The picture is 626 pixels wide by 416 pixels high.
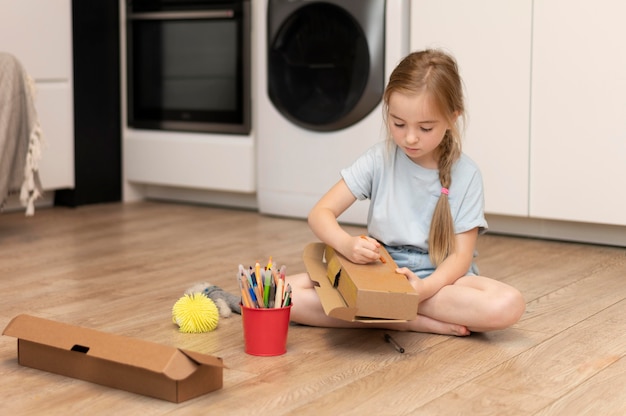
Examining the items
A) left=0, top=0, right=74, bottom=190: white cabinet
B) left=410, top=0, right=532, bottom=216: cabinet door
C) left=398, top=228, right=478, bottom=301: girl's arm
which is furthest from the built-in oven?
left=398, top=228, right=478, bottom=301: girl's arm

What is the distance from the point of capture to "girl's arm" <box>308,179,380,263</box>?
169 cm

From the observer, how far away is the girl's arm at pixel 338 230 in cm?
169

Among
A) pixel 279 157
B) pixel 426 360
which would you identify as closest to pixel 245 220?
pixel 279 157

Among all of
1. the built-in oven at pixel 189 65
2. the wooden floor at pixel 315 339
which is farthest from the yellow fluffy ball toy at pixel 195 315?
the built-in oven at pixel 189 65

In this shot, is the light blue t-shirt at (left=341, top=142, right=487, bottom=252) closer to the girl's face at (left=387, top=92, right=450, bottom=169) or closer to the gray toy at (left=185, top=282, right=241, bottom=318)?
the girl's face at (left=387, top=92, right=450, bottom=169)

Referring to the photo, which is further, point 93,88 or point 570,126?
point 93,88

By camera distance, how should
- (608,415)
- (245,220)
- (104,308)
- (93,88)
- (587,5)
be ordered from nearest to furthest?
(608,415)
(104,308)
(587,5)
(245,220)
(93,88)

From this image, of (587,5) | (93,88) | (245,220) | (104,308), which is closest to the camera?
(104,308)

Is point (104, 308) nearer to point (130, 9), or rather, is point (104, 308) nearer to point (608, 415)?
point (608, 415)

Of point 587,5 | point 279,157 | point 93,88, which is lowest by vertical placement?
point 279,157

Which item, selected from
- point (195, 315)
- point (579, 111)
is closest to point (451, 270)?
point (195, 315)

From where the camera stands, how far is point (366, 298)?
1568 mm

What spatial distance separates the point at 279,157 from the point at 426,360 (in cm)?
167

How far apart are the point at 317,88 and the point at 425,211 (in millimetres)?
1347
